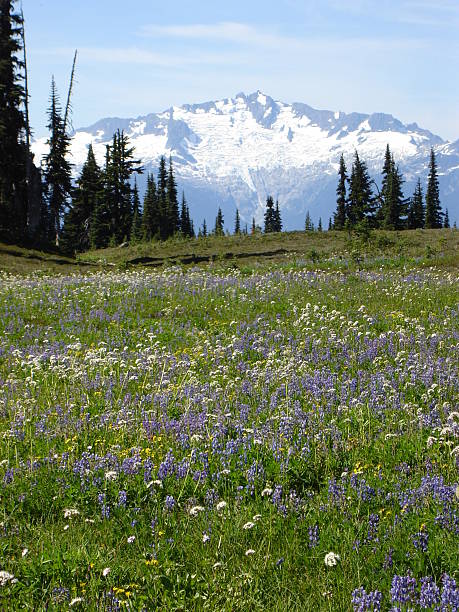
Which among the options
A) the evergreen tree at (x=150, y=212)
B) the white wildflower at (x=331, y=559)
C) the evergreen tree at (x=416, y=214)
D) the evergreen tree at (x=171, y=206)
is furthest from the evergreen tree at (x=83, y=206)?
the white wildflower at (x=331, y=559)

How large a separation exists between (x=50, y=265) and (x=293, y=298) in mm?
19605

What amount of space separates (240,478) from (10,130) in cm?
4591

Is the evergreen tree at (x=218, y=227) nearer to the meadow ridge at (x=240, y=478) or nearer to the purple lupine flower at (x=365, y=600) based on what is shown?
the meadow ridge at (x=240, y=478)

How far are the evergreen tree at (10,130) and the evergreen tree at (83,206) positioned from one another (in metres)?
23.2

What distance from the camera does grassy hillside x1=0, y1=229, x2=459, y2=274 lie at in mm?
25531

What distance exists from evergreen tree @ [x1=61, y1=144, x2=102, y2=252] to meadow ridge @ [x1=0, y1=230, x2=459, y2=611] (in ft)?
212

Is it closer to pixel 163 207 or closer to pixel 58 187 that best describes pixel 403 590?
pixel 58 187

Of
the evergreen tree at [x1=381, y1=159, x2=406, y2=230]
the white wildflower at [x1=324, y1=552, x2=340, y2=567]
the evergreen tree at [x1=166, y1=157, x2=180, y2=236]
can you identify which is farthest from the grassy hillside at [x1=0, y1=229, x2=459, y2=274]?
the evergreen tree at [x1=166, y1=157, x2=180, y2=236]

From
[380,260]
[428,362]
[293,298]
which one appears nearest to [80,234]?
[380,260]

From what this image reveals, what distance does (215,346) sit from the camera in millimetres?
11305

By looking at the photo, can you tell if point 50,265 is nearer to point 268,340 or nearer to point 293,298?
point 293,298

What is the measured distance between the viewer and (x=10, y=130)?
146 ft

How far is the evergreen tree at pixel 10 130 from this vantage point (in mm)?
39753

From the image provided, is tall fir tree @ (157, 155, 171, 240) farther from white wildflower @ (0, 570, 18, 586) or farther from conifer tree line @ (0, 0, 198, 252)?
white wildflower @ (0, 570, 18, 586)
